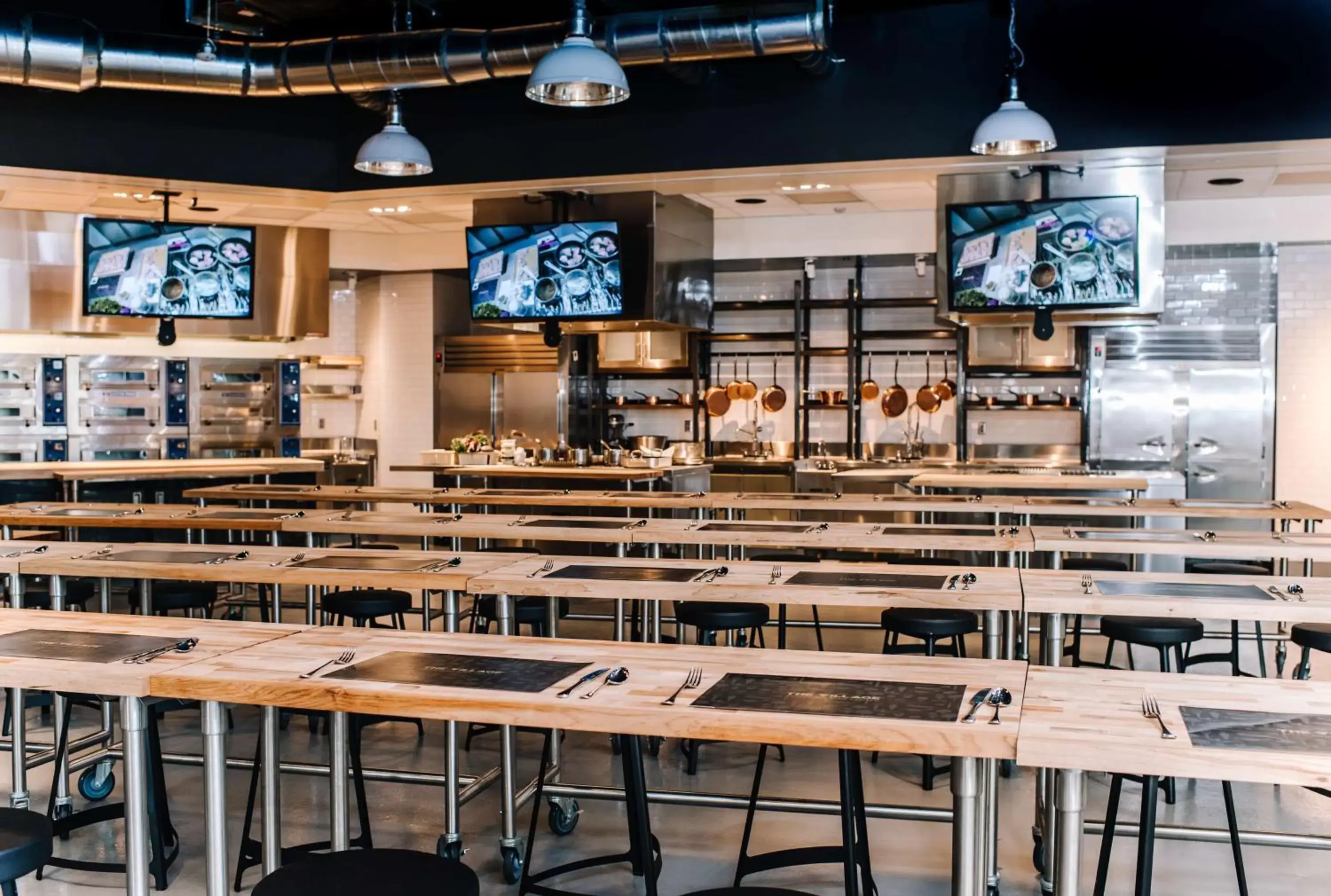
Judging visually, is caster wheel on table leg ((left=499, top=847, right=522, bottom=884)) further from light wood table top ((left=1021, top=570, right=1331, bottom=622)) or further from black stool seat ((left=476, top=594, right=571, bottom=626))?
light wood table top ((left=1021, top=570, right=1331, bottom=622))

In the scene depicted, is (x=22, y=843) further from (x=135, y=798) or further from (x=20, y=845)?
(x=135, y=798)

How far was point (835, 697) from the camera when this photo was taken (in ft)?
7.88

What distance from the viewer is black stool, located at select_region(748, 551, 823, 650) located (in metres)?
4.79

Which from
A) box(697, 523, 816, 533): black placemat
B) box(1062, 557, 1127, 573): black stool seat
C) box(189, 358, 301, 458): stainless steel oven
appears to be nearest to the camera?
box(697, 523, 816, 533): black placemat

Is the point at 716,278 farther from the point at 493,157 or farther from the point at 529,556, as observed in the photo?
the point at 529,556

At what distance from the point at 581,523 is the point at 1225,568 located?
10.4 ft

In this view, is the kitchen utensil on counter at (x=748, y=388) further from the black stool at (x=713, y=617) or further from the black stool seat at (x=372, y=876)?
the black stool seat at (x=372, y=876)

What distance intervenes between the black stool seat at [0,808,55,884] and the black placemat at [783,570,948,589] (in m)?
2.16

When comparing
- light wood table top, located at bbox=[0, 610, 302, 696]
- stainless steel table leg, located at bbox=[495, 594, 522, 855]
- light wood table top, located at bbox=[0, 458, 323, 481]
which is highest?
light wood table top, located at bbox=[0, 458, 323, 481]

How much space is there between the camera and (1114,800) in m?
3.00

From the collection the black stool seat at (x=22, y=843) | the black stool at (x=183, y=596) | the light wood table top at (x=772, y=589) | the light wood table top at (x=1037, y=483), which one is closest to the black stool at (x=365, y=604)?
the black stool at (x=183, y=596)

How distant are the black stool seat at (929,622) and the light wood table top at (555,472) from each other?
3.89m

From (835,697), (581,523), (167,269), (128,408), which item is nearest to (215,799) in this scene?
(835,697)

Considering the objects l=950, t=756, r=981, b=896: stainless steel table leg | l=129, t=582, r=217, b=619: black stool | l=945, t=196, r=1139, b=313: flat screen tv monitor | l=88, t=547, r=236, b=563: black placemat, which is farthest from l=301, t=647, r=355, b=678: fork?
l=945, t=196, r=1139, b=313: flat screen tv monitor
